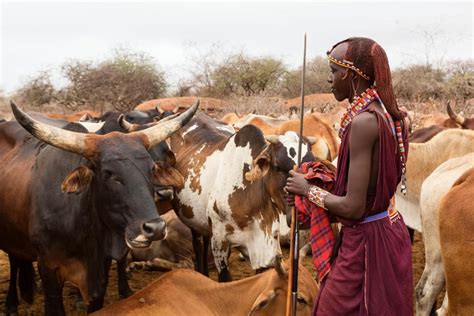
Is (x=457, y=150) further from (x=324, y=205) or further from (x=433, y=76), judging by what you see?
(x=433, y=76)

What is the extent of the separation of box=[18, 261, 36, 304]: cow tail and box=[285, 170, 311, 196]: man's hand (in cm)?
403

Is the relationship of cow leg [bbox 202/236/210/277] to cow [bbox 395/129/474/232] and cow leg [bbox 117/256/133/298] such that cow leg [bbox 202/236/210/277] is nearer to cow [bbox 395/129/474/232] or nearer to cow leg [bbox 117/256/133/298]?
cow leg [bbox 117/256/133/298]

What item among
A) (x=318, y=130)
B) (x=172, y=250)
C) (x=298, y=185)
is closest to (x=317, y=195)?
(x=298, y=185)

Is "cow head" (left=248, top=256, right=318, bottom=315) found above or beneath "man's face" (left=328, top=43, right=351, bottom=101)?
beneath

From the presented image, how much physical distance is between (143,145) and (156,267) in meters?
3.65

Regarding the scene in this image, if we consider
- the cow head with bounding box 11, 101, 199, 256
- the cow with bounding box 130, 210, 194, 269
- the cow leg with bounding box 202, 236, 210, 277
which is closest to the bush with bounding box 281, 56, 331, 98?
the cow with bounding box 130, 210, 194, 269

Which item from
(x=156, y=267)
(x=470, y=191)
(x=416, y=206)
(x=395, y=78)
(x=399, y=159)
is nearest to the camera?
(x=399, y=159)

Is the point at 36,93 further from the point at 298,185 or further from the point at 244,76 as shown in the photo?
the point at 298,185

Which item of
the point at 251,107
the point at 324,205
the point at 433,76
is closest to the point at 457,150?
the point at 324,205

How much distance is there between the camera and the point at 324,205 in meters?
3.08

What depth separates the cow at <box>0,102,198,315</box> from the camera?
4172 mm

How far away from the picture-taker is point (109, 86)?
3597 cm

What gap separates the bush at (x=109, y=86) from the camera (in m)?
34.3

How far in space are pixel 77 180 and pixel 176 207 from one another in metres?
2.57
